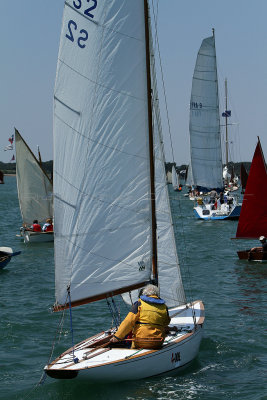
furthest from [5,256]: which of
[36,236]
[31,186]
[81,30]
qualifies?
[81,30]

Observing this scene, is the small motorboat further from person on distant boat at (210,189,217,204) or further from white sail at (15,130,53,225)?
person on distant boat at (210,189,217,204)

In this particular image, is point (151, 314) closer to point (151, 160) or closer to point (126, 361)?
point (126, 361)

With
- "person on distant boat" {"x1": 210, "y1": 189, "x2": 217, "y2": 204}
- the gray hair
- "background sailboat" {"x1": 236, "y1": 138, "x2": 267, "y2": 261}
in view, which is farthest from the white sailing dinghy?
"person on distant boat" {"x1": 210, "y1": 189, "x2": 217, "y2": 204}

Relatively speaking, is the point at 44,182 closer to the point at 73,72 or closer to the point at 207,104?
the point at 207,104

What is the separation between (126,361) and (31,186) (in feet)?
93.6

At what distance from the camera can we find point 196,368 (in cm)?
1273

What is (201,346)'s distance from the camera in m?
14.4

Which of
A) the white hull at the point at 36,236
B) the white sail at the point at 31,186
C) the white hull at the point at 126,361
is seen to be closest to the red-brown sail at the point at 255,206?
the white hull at the point at 36,236

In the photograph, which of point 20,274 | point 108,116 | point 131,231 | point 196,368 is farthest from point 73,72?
point 20,274

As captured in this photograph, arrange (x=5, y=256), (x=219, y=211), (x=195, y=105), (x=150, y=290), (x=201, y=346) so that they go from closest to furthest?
(x=150, y=290) < (x=201, y=346) < (x=5, y=256) < (x=219, y=211) < (x=195, y=105)

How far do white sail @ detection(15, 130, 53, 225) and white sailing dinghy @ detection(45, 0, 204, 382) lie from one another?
26.4 meters

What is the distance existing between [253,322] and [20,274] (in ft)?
38.5

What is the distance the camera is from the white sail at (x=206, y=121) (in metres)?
49.3

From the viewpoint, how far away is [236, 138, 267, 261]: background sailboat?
90.0ft
